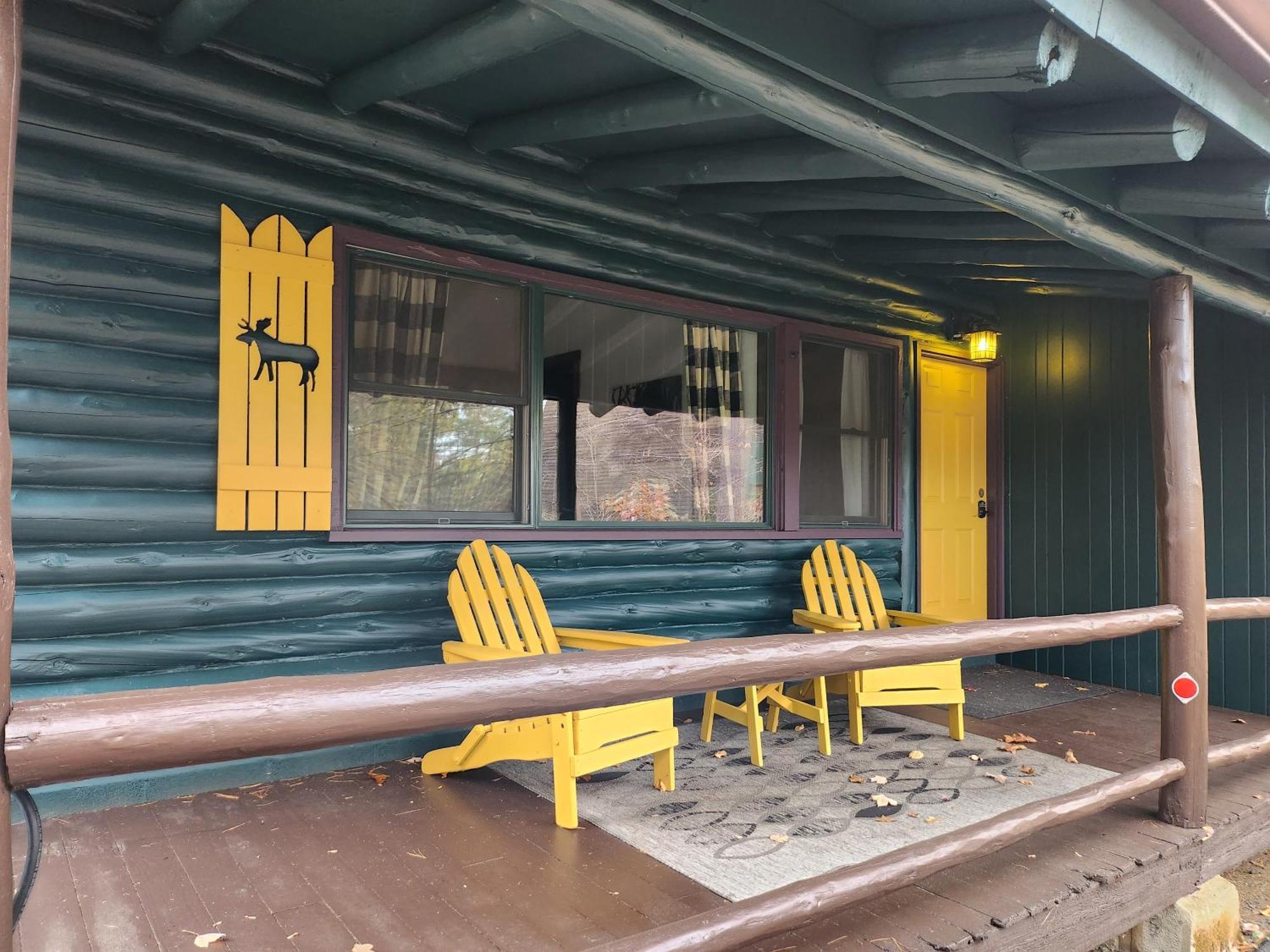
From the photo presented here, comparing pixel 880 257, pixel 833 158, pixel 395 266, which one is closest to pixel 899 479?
pixel 880 257

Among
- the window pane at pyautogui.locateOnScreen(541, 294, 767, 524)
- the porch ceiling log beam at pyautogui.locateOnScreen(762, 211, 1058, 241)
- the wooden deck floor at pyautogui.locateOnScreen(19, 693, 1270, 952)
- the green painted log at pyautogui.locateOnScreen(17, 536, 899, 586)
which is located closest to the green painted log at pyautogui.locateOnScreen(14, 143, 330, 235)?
the green painted log at pyautogui.locateOnScreen(17, 536, 899, 586)

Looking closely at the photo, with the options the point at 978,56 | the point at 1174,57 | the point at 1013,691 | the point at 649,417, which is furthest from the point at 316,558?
the point at 1013,691

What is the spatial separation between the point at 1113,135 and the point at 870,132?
729 millimetres

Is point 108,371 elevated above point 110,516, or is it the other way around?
point 108,371

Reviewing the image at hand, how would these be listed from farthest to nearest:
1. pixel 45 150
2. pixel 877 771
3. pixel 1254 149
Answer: pixel 877 771 < pixel 45 150 < pixel 1254 149

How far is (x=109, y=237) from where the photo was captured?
297 cm

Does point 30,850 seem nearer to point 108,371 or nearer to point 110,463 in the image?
point 110,463

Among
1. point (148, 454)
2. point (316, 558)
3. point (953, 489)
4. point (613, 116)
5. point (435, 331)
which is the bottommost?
point (316, 558)

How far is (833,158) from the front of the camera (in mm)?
3100

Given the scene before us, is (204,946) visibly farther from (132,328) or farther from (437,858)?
(132,328)

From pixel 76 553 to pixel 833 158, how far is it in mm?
3012

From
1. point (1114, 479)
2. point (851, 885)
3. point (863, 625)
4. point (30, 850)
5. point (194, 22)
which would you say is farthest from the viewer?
point (1114, 479)

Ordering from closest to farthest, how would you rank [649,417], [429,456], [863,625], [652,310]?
[429,456]
[863,625]
[652,310]
[649,417]

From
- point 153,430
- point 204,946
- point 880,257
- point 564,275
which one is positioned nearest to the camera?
point 204,946
